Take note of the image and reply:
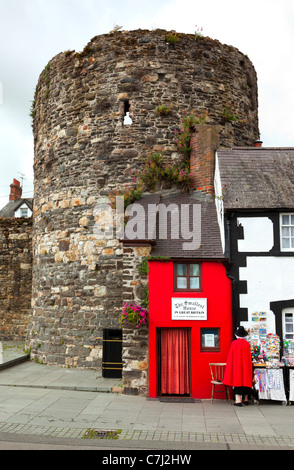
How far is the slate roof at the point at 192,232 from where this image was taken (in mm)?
10094

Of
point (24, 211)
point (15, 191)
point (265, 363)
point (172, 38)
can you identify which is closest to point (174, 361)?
point (265, 363)

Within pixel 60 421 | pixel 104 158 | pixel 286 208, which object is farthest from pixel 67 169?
pixel 60 421

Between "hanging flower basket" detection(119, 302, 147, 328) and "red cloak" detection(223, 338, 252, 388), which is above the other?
"hanging flower basket" detection(119, 302, 147, 328)

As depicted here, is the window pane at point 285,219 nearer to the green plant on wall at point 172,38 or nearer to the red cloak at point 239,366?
the red cloak at point 239,366

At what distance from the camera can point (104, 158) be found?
1309 centimetres

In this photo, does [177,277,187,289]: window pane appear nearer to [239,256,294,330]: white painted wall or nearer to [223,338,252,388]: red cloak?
[239,256,294,330]: white painted wall

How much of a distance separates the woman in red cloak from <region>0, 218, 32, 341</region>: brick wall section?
10.6m

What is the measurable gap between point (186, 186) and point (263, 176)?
235 cm

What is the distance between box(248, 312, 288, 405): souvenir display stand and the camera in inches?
357

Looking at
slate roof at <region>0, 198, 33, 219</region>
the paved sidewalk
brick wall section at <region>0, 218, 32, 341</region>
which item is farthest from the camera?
slate roof at <region>0, 198, 33, 219</region>

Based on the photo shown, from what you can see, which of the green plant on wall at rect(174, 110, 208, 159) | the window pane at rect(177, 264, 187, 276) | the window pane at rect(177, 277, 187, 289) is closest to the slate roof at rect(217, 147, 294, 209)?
the green plant on wall at rect(174, 110, 208, 159)

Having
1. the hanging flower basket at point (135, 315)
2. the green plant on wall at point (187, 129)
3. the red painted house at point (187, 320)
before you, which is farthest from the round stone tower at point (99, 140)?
the red painted house at point (187, 320)
